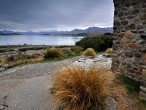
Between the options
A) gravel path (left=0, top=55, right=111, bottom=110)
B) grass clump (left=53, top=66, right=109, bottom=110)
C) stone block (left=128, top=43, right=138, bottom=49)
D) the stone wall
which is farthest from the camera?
stone block (left=128, top=43, right=138, bottom=49)

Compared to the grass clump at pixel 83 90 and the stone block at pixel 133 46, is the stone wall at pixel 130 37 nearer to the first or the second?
the stone block at pixel 133 46

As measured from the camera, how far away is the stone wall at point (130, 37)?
6.25m

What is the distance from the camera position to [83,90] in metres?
4.61

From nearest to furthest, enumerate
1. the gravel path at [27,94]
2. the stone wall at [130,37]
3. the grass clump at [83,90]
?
the grass clump at [83,90], the gravel path at [27,94], the stone wall at [130,37]

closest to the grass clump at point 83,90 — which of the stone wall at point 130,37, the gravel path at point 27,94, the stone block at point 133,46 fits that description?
the gravel path at point 27,94

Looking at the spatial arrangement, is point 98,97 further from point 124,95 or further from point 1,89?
point 1,89

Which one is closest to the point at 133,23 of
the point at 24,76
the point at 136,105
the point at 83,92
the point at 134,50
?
the point at 134,50

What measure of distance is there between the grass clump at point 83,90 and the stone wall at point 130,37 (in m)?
1.86

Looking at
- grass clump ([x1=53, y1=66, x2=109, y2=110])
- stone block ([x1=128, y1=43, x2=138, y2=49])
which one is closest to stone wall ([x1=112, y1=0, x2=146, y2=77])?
stone block ([x1=128, y1=43, x2=138, y2=49])

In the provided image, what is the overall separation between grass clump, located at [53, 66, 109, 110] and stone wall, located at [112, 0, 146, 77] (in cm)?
186

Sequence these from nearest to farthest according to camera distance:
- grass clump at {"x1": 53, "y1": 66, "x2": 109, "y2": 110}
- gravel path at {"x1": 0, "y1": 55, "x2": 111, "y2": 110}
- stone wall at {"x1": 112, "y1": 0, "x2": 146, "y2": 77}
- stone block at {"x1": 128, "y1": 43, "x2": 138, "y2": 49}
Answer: grass clump at {"x1": 53, "y1": 66, "x2": 109, "y2": 110}
gravel path at {"x1": 0, "y1": 55, "x2": 111, "y2": 110}
stone wall at {"x1": 112, "y1": 0, "x2": 146, "y2": 77}
stone block at {"x1": 128, "y1": 43, "x2": 138, "y2": 49}

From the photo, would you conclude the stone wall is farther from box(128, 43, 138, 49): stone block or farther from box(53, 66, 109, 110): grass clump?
box(53, 66, 109, 110): grass clump

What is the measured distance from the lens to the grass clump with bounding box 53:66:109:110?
4469mm

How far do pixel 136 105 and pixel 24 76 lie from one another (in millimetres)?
4746
